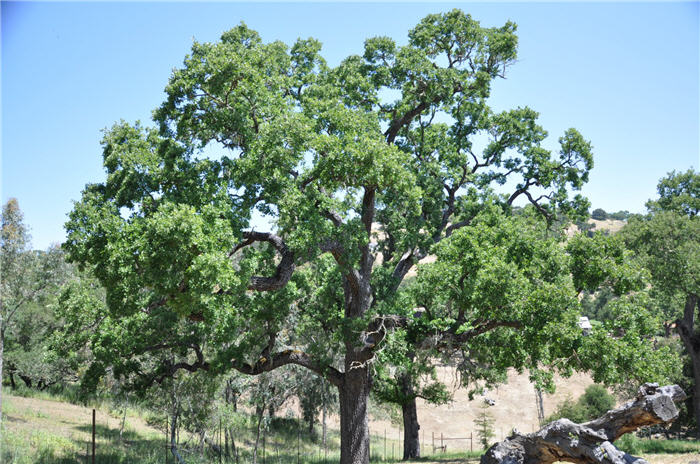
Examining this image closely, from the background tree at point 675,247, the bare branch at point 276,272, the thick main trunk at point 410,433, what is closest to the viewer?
the bare branch at point 276,272

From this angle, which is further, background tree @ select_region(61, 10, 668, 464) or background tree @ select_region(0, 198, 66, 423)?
background tree @ select_region(0, 198, 66, 423)

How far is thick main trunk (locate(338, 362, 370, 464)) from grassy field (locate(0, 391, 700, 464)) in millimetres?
4770

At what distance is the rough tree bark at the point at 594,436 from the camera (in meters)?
10.8

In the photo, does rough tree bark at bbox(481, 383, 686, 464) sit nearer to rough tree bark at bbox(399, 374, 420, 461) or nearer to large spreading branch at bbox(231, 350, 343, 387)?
large spreading branch at bbox(231, 350, 343, 387)

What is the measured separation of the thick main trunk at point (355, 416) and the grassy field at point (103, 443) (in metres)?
4.77

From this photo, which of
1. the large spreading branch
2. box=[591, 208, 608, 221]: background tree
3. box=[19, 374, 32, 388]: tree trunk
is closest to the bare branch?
the large spreading branch

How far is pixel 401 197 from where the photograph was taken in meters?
16.1

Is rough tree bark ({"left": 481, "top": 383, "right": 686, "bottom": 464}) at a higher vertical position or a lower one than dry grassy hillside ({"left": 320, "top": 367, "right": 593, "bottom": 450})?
higher

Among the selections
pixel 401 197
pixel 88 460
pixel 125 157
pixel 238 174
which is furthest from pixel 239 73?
pixel 88 460

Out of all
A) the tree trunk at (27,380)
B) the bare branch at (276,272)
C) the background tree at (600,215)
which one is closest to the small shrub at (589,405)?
the bare branch at (276,272)

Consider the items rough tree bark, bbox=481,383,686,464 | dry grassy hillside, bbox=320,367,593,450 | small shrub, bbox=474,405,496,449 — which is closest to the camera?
rough tree bark, bbox=481,383,686,464

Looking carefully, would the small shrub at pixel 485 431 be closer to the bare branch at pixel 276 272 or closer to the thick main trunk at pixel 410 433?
the thick main trunk at pixel 410 433

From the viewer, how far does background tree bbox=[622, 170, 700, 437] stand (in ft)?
79.1

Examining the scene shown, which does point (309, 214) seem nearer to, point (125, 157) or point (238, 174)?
point (238, 174)
